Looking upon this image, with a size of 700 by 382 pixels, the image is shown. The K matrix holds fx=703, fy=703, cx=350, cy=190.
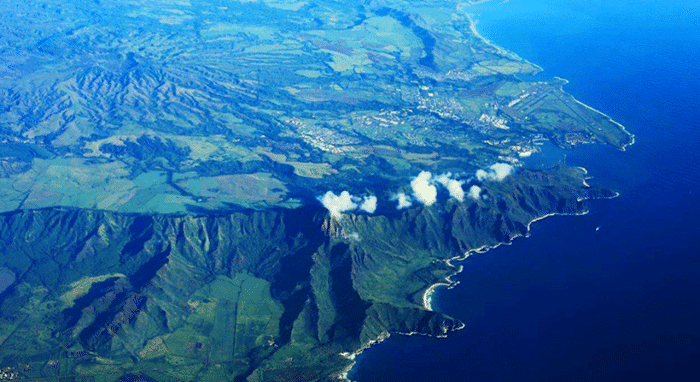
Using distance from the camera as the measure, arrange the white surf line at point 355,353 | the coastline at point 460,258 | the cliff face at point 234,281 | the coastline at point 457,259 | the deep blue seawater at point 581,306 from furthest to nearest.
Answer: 1. the coastline at point 460,258
2. the coastline at point 457,259
3. the cliff face at point 234,281
4. the white surf line at point 355,353
5. the deep blue seawater at point 581,306

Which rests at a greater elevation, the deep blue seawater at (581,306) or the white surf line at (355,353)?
the deep blue seawater at (581,306)

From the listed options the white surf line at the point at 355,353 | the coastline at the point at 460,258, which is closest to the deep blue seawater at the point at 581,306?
the white surf line at the point at 355,353

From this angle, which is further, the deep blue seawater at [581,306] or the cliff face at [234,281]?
the cliff face at [234,281]

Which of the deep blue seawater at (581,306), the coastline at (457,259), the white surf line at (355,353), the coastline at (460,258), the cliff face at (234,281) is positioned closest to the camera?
the deep blue seawater at (581,306)

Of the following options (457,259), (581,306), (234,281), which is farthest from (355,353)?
(581,306)

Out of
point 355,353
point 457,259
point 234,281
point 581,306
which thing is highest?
point 581,306

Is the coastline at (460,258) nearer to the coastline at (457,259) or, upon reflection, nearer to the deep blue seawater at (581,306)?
the coastline at (457,259)

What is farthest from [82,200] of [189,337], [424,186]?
[424,186]

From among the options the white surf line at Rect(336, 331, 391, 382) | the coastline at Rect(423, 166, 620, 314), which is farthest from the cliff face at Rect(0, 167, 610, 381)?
the coastline at Rect(423, 166, 620, 314)

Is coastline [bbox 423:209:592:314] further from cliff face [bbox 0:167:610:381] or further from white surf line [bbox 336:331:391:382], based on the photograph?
white surf line [bbox 336:331:391:382]

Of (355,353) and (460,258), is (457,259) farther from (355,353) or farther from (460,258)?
(355,353)
